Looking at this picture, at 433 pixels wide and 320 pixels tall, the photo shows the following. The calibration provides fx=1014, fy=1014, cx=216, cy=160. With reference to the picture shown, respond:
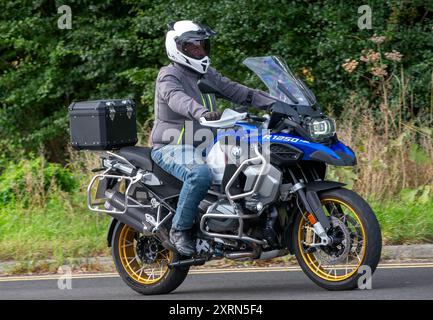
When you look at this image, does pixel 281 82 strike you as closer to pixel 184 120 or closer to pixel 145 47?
pixel 184 120

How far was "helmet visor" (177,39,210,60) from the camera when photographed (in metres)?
7.99

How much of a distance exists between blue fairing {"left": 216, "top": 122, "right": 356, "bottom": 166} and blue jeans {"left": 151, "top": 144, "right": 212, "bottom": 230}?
1.15 feet

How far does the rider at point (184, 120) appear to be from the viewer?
778cm

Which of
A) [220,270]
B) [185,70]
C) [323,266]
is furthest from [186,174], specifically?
[220,270]

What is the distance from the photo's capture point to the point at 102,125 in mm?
8227

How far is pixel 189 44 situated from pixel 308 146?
4.33 feet

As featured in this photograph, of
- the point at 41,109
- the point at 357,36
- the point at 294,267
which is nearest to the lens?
the point at 294,267

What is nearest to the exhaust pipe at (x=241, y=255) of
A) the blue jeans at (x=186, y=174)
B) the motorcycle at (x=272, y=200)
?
the motorcycle at (x=272, y=200)

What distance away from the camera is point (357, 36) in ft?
47.1

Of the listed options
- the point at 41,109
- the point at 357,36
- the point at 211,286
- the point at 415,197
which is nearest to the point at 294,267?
the point at 211,286

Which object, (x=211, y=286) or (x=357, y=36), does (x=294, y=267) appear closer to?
(x=211, y=286)
